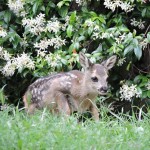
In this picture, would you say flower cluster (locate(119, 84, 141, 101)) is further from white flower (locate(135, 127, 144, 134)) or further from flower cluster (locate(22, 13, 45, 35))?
white flower (locate(135, 127, 144, 134))

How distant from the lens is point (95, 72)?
10078 mm

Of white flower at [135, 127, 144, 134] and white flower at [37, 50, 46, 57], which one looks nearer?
white flower at [135, 127, 144, 134]

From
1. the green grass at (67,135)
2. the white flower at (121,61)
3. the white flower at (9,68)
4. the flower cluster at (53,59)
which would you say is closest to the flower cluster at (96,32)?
the white flower at (121,61)

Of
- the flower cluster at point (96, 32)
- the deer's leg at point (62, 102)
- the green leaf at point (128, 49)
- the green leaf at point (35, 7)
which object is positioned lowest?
the deer's leg at point (62, 102)

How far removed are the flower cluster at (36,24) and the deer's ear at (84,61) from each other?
1.14 m

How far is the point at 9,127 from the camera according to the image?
643cm

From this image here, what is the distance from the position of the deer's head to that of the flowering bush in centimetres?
36

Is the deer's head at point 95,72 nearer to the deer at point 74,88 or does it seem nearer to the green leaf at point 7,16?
the deer at point 74,88

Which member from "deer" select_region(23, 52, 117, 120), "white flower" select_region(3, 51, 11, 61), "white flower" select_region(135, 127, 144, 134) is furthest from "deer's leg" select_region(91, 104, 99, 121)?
"white flower" select_region(135, 127, 144, 134)

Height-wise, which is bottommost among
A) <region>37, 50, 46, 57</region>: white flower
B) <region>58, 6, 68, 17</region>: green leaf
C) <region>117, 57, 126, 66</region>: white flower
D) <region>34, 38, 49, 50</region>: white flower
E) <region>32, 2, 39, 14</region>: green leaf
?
<region>117, 57, 126, 66</region>: white flower

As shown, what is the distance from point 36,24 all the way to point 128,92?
6.14ft

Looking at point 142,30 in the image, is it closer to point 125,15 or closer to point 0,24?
point 125,15

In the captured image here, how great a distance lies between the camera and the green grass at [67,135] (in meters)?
6.04

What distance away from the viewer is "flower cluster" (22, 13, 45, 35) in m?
10.9
